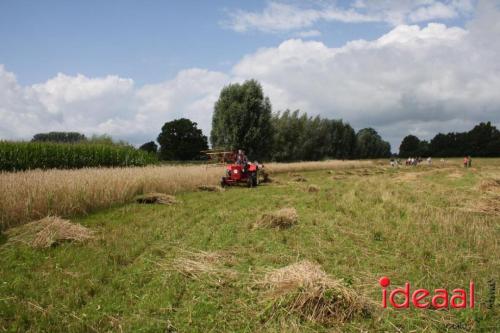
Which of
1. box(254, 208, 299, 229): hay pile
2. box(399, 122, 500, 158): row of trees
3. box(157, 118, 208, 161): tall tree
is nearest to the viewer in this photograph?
box(254, 208, 299, 229): hay pile

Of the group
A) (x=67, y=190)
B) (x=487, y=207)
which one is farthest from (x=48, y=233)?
(x=487, y=207)

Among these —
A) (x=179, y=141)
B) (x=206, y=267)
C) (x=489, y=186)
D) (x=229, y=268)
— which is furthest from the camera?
(x=179, y=141)

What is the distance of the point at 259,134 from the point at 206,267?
128ft

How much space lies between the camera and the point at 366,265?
19.3 ft

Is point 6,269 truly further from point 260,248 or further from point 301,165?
point 301,165

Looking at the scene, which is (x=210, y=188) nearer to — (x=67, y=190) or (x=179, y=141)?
(x=67, y=190)

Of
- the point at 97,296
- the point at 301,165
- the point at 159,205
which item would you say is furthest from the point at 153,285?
the point at 301,165

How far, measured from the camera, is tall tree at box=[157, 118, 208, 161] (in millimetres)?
72375

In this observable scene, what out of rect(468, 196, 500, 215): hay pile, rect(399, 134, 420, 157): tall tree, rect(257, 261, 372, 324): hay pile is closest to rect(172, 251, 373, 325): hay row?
rect(257, 261, 372, 324): hay pile

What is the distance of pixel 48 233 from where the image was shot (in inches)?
279

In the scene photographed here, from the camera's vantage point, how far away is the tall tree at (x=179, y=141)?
72.4 m

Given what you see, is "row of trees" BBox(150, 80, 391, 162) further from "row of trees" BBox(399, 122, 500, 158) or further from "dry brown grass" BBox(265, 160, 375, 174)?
"row of trees" BBox(399, 122, 500, 158)

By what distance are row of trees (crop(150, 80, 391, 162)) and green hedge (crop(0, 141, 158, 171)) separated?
1838cm

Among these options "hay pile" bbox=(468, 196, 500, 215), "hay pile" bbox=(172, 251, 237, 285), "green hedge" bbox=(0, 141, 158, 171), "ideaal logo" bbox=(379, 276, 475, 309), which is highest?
"green hedge" bbox=(0, 141, 158, 171)
